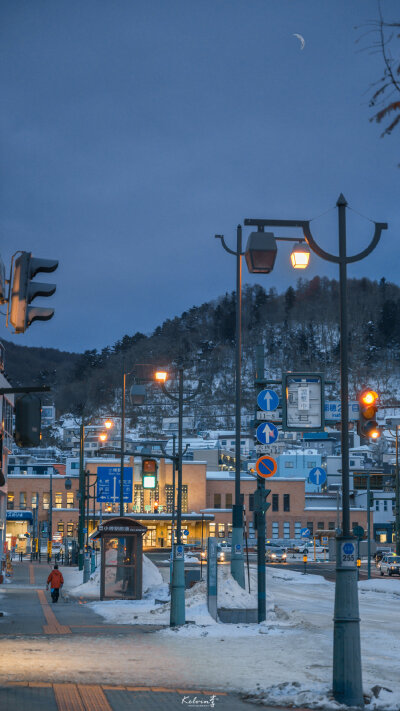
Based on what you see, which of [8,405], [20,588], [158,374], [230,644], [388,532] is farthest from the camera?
[388,532]

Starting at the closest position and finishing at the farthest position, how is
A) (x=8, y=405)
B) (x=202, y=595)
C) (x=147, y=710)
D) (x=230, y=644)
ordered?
(x=147, y=710)
(x=230, y=644)
(x=202, y=595)
(x=8, y=405)

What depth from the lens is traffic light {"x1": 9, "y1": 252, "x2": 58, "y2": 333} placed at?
32.7 ft

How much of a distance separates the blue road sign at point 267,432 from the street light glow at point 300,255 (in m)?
8.16

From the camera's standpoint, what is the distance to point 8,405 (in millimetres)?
54750

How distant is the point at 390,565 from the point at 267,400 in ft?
144

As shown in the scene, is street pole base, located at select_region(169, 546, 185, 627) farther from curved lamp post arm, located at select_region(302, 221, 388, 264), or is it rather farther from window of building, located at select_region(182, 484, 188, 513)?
window of building, located at select_region(182, 484, 188, 513)

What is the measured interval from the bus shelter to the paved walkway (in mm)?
5698

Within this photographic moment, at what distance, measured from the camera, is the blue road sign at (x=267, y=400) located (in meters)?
23.3

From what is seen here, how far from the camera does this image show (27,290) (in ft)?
33.1

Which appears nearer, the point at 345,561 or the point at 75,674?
the point at 345,561

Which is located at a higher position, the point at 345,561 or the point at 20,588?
the point at 345,561

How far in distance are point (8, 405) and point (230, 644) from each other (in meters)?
37.3

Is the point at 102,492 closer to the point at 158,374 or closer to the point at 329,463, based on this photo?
the point at 158,374

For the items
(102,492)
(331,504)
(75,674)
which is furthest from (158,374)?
(331,504)
